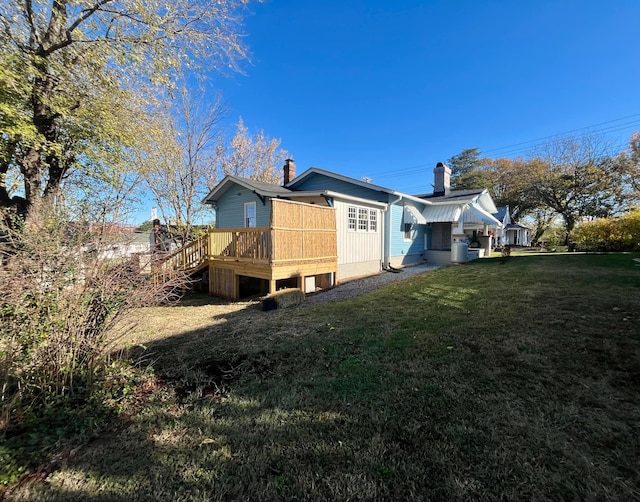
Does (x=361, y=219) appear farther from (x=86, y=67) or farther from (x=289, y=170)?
(x=86, y=67)

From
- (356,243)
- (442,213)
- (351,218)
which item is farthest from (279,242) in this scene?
(442,213)

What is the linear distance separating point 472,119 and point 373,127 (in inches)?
334

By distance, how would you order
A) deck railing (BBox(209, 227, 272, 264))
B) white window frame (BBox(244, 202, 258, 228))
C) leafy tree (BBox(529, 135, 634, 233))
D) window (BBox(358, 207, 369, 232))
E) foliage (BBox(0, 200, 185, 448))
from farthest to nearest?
leafy tree (BBox(529, 135, 634, 233)) < white window frame (BBox(244, 202, 258, 228)) < window (BBox(358, 207, 369, 232)) < deck railing (BBox(209, 227, 272, 264)) < foliage (BBox(0, 200, 185, 448))

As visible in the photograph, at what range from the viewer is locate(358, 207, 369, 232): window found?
39.3 ft

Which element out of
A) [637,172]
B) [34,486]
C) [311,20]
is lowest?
[34,486]

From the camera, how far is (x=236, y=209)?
14570 millimetres

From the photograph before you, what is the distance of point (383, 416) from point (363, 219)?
1001 cm

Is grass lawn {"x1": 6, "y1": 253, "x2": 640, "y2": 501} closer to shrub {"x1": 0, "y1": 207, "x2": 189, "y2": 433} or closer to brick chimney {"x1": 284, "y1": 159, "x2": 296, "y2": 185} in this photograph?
shrub {"x1": 0, "y1": 207, "x2": 189, "y2": 433}

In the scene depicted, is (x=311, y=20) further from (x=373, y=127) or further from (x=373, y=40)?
(x=373, y=127)

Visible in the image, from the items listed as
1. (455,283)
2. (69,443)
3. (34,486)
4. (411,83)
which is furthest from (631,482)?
(411,83)

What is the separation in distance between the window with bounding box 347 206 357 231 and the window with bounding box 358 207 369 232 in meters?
0.37

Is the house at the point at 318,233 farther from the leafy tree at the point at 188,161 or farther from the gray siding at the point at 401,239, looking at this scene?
the leafy tree at the point at 188,161

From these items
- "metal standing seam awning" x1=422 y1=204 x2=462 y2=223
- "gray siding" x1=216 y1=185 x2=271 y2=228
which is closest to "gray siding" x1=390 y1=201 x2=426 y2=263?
"metal standing seam awning" x1=422 y1=204 x2=462 y2=223

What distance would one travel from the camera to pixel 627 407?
2674mm
